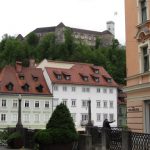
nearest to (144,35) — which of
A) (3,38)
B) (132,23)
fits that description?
(132,23)

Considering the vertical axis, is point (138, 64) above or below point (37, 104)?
above

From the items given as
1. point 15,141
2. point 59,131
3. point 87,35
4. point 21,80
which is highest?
point 87,35

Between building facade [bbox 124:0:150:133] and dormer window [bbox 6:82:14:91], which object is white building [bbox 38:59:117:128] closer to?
dormer window [bbox 6:82:14:91]

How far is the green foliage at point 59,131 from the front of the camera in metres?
17.2

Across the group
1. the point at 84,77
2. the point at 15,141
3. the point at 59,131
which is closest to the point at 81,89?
the point at 84,77

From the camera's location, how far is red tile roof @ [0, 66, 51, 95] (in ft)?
219

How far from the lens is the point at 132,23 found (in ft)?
73.6

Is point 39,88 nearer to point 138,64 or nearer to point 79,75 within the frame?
point 79,75

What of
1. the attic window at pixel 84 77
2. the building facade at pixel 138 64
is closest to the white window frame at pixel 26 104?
the attic window at pixel 84 77

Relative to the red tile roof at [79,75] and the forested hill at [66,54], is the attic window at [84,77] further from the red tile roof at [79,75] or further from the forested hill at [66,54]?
the forested hill at [66,54]

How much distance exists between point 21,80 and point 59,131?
52437 millimetres

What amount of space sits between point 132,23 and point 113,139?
8382mm

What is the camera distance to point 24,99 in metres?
66.9

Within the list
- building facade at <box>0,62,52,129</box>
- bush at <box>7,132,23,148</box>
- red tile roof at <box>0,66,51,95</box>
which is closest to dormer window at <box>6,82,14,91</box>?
building facade at <box>0,62,52,129</box>
